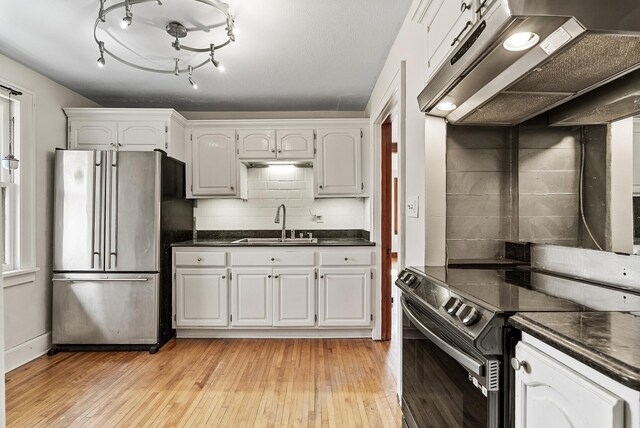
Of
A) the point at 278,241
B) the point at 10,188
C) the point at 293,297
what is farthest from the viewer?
the point at 278,241

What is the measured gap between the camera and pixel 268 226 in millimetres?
3984

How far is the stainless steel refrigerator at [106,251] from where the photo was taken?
3.04m

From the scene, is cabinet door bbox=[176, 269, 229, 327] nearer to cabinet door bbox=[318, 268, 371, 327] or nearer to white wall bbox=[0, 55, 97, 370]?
cabinet door bbox=[318, 268, 371, 327]

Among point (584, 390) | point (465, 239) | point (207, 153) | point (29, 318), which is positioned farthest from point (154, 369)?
point (584, 390)

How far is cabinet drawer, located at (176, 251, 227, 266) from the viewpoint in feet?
10.8

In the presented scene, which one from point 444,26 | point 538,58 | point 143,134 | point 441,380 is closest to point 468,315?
point 441,380

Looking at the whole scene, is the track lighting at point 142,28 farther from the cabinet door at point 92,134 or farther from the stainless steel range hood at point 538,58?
the stainless steel range hood at point 538,58

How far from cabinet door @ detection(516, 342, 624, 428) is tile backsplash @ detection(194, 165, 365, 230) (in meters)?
3.13

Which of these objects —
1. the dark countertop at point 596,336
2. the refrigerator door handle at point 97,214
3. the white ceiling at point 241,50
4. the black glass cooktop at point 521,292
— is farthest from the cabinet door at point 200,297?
the dark countertop at point 596,336

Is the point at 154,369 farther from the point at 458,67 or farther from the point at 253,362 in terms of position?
the point at 458,67

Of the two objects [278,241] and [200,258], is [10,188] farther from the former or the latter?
[278,241]

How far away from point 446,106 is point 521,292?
2.80 ft

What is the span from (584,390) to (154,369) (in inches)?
113

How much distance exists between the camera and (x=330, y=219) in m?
3.97
